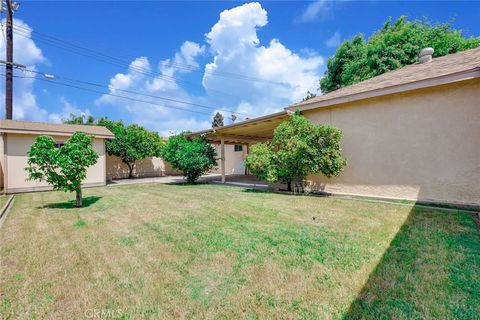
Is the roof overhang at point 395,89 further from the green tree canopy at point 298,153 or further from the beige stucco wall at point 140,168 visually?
the beige stucco wall at point 140,168

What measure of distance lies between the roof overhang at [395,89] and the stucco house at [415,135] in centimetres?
2

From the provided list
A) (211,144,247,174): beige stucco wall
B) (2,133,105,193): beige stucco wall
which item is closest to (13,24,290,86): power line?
(2,133,105,193): beige stucco wall

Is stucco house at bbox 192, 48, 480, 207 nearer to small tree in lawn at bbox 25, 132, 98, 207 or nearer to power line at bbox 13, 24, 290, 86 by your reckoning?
small tree in lawn at bbox 25, 132, 98, 207

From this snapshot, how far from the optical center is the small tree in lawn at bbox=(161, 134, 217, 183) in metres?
12.6

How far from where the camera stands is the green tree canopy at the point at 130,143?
16.9 m

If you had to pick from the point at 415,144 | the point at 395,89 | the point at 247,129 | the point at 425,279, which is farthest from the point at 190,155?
the point at 425,279

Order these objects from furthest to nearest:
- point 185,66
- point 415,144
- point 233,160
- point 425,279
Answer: point 185,66 → point 233,160 → point 415,144 → point 425,279

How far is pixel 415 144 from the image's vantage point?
20.9 feet

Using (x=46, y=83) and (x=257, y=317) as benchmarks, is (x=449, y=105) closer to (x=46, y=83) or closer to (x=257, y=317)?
(x=257, y=317)

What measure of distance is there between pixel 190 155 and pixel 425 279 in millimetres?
11273

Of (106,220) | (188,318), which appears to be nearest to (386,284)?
(188,318)

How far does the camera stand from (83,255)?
336 cm

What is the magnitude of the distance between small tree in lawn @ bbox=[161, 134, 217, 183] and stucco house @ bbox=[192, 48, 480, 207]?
22.5 feet

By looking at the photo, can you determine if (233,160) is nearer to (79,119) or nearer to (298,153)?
(298,153)
